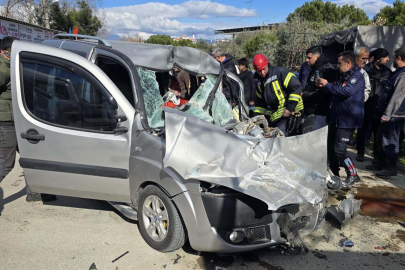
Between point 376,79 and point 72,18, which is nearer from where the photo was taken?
point 376,79

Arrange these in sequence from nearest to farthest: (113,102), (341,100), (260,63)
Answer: (113,102), (341,100), (260,63)

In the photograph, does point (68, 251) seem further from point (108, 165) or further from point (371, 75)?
point (371, 75)

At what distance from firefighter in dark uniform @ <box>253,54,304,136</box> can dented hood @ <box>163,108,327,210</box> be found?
198 centimetres

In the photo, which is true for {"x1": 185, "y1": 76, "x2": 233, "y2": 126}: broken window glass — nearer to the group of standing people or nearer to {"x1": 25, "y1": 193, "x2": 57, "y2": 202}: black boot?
the group of standing people

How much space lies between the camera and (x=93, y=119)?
3484 mm

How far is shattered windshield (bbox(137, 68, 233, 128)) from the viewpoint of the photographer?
12.1 feet

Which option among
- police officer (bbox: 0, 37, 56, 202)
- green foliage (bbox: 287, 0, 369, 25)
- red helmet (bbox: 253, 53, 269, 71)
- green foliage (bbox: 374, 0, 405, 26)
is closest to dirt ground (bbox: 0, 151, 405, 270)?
police officer (bbox: 0, 37, 56, 202)

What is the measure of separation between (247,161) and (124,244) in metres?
1.60

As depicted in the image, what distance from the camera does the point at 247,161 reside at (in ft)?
9.59

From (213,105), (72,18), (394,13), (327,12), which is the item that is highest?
(327,12)

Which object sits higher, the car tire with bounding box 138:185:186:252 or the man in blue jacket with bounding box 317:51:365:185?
the man in blue jacket with bounding box 317:51:365:185

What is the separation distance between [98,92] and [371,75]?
16.7ft

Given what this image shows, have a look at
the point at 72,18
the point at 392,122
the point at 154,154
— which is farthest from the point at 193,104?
the point at 72,18

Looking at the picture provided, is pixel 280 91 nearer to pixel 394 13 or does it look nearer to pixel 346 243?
pixel 346 243
